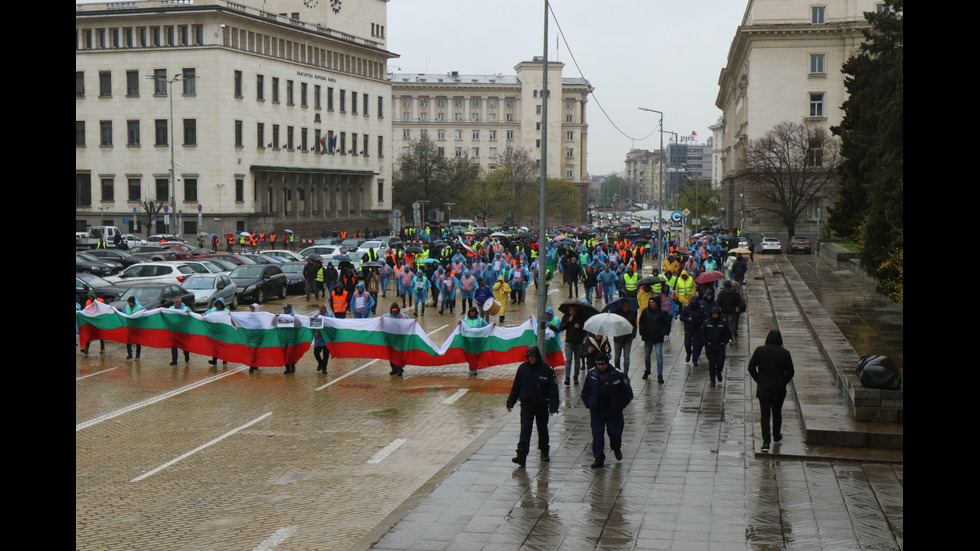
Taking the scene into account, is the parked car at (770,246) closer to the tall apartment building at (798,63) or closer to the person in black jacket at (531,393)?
the tall apartment building at (798,63)

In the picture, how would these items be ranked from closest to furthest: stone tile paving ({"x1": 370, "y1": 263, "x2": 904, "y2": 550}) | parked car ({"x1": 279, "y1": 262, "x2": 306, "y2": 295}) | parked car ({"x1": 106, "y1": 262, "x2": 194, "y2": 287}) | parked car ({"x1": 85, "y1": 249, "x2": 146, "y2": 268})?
stone tile paving ({"x1": 370, "y1": 263, "x2": 904, "y2": 550}) < parked car ({"x1": 106, "y1": 262, "x2": 194, "y2": 287}) < parked car ({"x1": 279, "y1": 262, "x2": 306, "y2": 295}) < parked car ({"x1": 85, "y1": 249, "x2": 146, "y2": 268})

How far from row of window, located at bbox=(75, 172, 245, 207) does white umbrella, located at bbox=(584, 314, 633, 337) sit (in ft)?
200

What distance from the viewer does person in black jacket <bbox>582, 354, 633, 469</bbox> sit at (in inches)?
495

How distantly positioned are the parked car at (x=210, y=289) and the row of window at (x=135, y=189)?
138 ft

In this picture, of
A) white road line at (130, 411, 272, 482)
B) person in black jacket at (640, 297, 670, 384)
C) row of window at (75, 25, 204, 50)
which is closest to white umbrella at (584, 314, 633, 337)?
person in black jacket at (640, 297, 670, 384)

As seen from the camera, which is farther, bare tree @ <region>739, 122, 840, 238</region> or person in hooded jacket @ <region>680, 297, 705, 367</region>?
bare tree @ <region>739, 122, 840, 238</region>

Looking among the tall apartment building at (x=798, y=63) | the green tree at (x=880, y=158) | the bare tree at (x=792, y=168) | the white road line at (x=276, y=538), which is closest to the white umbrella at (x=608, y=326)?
the green tree at (x=880, y=158)

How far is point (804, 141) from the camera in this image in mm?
65938

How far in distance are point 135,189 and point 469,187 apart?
34.2 m

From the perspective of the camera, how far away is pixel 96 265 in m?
42.0

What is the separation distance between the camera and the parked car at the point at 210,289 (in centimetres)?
3075

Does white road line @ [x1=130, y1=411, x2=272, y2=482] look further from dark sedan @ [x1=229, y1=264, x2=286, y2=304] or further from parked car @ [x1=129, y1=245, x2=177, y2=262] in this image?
parked car @ [x1=129, y1=245, x2=177, y2=262]

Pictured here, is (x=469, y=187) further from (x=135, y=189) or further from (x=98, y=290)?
(x=98, y=290)
